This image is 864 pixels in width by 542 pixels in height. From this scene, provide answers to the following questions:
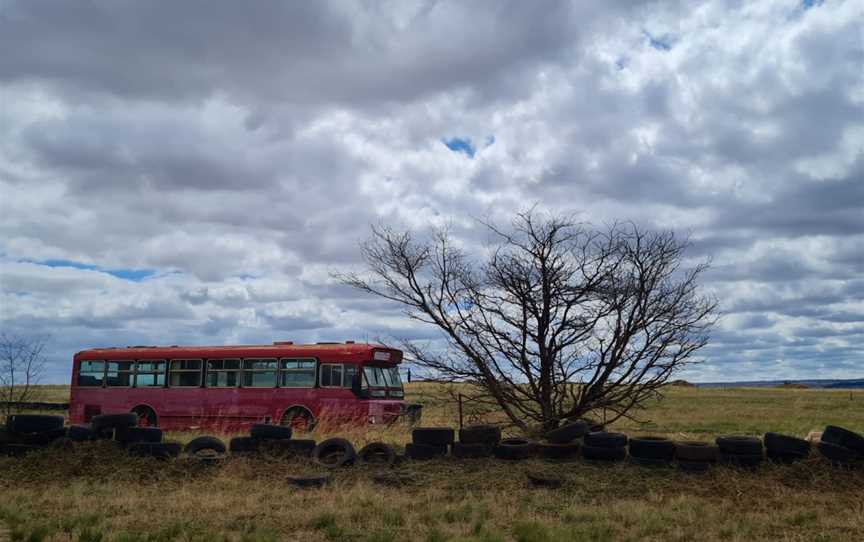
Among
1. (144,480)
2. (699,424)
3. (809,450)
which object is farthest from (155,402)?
(699,424)

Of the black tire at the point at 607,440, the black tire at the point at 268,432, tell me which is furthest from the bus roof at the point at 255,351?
the black tire at the point at 607,440

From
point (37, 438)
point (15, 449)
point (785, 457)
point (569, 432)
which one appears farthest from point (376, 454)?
point (785, 457)

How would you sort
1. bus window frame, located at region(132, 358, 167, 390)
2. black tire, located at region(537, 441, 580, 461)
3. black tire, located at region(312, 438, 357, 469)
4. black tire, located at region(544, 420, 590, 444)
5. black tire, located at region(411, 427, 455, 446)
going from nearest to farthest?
black tire, located at region(312, 438, 357, 469) → black tire, located at region(537, 441, 580, 461) → black tire, located at region(544, 420, 590, 444) → black tire, located at region(411, 427, 455, 446) → bus window frame, located at region(132, 358, 167, 390)

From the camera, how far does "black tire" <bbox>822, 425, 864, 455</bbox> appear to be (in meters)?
10.6

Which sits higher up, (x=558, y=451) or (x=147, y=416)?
(x=147, y=416)

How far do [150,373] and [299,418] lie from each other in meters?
5.17

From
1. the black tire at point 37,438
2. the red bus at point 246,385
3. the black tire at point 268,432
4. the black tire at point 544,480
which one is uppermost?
the red bus at point 246,385

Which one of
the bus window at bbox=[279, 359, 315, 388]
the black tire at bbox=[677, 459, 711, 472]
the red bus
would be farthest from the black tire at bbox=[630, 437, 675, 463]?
the bus window at bbox=[279, 359, 315, 388]

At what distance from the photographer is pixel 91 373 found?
70.6 feet

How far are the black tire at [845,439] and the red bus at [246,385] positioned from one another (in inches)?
399

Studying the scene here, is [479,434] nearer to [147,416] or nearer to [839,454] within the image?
[839,454]

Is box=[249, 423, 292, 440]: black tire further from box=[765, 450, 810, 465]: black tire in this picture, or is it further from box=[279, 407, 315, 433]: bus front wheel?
A: box=[765, 450, 810, 465]: black tire

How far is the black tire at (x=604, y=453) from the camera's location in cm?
1113

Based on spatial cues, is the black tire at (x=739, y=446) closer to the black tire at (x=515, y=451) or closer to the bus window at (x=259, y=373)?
the black tire at (x=515, y=451)
